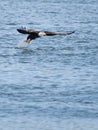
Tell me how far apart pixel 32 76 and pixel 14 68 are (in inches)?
47.9

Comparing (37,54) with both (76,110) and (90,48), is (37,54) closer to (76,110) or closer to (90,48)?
(90,48)

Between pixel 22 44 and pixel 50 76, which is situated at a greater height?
Answer: pixel 50 76

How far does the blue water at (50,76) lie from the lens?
1977 cm

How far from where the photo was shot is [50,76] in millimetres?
24156

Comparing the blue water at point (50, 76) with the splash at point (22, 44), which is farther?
the splash at point (22, 44)

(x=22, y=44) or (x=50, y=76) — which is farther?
(x=22, y=44)

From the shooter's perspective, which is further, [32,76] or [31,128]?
[32,76]

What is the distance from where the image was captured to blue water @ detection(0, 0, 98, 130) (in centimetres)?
1977

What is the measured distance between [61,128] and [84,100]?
2.47 metres

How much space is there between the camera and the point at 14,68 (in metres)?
25.2

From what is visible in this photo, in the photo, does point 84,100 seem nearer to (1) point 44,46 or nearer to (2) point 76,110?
(2) point 76,110

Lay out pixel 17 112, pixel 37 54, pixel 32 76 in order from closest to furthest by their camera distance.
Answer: pixel 17 112, pixel 32 76, pixel 37 54

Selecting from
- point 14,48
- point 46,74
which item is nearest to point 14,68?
point 46,74

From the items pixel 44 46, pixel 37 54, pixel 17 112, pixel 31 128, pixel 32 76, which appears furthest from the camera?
pixel 44 46
